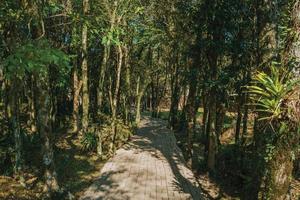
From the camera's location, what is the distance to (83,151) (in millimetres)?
20125

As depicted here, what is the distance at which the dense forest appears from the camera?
26.5ft

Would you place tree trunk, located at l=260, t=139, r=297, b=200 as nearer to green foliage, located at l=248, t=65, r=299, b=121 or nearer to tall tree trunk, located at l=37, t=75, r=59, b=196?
green foliage, located at l=248, t=65, r=299, b=121

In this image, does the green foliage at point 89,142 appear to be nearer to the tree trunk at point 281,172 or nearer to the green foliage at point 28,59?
the green foliage at point 28,59

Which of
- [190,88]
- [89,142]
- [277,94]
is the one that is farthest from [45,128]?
[190,88]

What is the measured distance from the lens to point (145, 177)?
53.9 ft

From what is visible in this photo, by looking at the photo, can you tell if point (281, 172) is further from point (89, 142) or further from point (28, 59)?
point (89, 142)

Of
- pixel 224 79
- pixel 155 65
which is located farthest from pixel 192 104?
pixel 155 65

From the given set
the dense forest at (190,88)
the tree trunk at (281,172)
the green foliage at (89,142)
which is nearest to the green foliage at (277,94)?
the dense forest at (190,88)

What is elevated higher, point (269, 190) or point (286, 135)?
point (286, 135)

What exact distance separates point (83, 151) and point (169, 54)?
19168 mm

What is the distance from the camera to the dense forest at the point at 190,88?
8.07 m

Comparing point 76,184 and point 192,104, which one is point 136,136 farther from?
point 76,184

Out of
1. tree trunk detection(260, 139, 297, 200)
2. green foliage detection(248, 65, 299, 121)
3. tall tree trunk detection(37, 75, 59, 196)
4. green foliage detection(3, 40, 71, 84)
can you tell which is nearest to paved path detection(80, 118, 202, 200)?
tall tree trunk detection(37, 75, 59, 196)

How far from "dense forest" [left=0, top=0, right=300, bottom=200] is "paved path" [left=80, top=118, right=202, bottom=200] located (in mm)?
828
